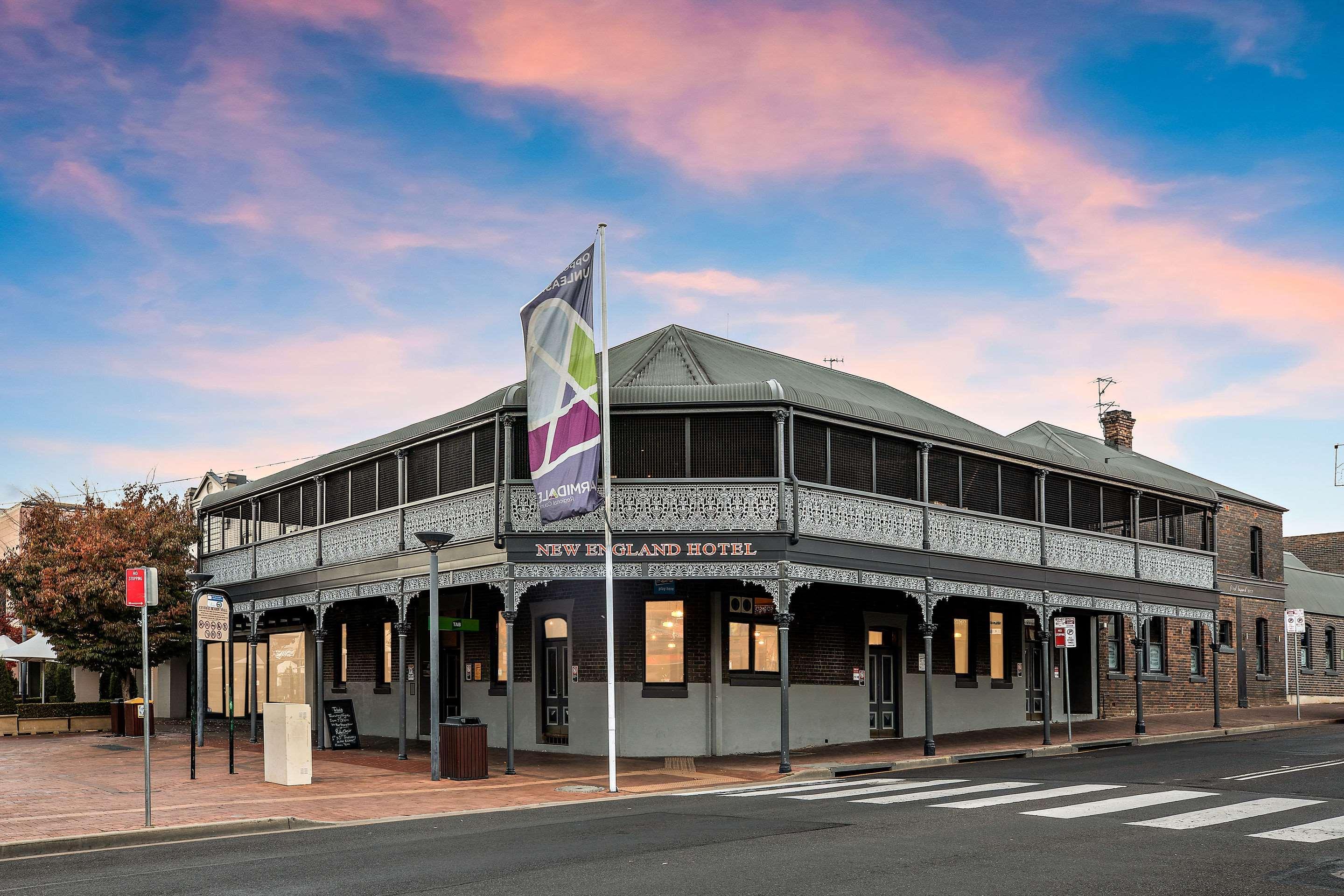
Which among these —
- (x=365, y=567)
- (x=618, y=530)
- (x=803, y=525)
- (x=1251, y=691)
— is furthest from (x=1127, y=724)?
(x=365, y=567)

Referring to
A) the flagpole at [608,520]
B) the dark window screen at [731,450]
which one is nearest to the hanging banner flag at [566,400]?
the flagpole at [608,520]

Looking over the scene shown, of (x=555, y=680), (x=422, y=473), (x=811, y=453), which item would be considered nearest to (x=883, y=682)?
(x=811, y=453)

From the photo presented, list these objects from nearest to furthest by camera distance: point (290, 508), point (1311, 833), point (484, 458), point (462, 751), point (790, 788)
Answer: point (1311, 833) → point (790, 788) → point (462, 751) → point (484, 458) → point (290, 508)

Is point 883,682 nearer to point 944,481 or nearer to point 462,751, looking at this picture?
point 944,481

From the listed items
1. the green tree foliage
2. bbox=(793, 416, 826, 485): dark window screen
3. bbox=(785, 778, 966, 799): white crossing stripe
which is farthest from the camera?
the green tree foliage

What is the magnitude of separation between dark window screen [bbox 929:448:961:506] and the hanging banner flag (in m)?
8.87

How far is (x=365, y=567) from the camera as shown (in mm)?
23938

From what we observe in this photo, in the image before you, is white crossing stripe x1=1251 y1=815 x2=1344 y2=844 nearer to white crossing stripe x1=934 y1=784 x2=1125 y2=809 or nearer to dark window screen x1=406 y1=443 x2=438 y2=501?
white crossing stripe x1=934 y1=784 x2=1125 y2=809

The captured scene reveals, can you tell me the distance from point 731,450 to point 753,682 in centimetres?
440

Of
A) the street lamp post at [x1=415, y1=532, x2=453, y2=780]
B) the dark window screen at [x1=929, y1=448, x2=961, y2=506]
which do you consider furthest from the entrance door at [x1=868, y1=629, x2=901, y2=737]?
the street lamp post at [x1=415, y1=532, x2=453, y2=780]

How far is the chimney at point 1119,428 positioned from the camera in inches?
1534

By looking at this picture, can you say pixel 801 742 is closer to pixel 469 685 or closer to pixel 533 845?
→ pixel 469 685

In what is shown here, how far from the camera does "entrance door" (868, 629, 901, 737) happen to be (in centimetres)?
2567

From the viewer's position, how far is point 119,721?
30.7 meters
